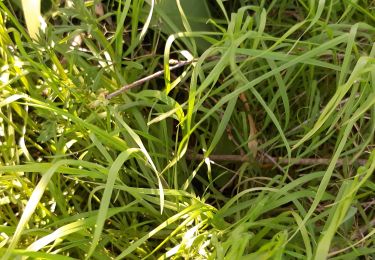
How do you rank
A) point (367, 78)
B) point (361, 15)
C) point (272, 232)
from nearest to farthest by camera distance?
point (367, 78), point (272, 232), point (361, 15)

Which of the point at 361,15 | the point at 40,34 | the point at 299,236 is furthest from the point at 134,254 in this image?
the point at 361,15

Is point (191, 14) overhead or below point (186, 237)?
overhead

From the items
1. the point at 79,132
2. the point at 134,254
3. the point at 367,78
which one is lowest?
the point at 134,254

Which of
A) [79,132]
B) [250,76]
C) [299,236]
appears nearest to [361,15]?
[250,76]

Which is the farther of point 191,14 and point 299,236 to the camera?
point 191,14

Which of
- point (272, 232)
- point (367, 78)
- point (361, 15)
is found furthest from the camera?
point (361, 15)

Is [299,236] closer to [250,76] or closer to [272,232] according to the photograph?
[272,232]

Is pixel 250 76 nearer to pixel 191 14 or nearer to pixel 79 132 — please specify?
pixel 191 14
